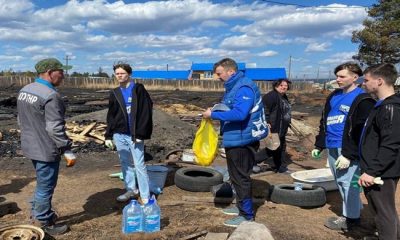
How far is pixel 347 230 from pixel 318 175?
2.33 meters

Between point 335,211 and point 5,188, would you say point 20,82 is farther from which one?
point 335,211

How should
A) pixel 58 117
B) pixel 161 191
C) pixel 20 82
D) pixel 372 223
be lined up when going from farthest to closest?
pixel 20 82 < pixel 161 191 < pixel 372 223 < pixel 58 117

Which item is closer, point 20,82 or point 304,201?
point 304,201

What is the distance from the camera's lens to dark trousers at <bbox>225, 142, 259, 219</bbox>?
16.8 ft

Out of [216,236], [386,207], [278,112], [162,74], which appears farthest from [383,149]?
[162,74]

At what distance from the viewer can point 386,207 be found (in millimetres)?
4023

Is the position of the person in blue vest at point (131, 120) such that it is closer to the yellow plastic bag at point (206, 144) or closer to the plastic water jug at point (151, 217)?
the yellow plastic bag at point (206, 144)

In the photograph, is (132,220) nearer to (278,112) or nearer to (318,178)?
(318,178)

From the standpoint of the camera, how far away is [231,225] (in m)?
5.20

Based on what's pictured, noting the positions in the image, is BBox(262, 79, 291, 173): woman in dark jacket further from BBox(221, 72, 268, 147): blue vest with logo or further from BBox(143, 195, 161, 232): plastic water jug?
BBox(143, 195, 161, 232): plastic water jug

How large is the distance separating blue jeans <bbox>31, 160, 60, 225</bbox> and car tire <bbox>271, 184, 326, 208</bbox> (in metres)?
3.42

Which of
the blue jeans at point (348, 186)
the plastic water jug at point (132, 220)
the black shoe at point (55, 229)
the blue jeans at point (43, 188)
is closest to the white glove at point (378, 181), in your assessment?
the blue jeans at point (348, 186)

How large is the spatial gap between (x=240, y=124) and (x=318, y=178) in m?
2.78

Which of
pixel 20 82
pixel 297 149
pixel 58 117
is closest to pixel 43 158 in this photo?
pixel 58 117
